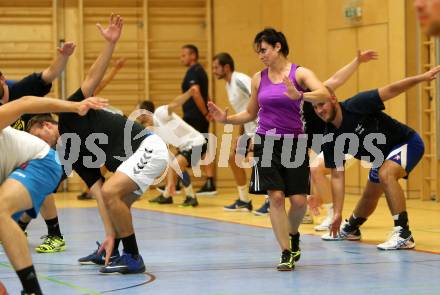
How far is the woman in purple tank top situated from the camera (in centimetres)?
717

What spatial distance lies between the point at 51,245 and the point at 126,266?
171 centimetres

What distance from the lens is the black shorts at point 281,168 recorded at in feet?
23.7

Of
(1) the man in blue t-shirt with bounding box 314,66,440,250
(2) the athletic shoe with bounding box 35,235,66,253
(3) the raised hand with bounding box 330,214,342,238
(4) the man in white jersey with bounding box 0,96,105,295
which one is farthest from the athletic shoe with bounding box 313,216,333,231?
(4) the man in white jersey with bounding box 0,96,105,295

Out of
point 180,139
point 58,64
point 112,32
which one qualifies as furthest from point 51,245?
point 180,139

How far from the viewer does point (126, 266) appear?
704 cm

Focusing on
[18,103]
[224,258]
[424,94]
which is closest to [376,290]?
[224,258]

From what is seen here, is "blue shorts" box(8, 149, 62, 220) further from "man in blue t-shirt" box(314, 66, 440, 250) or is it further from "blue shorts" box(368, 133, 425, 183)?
"blue shorts" box(368, 133, 425, 183)

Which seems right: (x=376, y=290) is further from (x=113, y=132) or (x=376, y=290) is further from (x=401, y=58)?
(x=401, y=58)

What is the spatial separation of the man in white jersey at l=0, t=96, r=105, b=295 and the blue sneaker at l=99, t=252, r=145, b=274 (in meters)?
1.50

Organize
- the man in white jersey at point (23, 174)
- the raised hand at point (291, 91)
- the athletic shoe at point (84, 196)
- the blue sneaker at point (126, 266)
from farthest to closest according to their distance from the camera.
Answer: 1. the athletic shoe at point (84, 196)
2. the blue sneaker at point (126, 266)
3. the raised hand at point (291, 91)
4. the man in white jersey at point (23, 174)

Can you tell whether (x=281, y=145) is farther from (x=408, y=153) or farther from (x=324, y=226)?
(x=324, y=226)

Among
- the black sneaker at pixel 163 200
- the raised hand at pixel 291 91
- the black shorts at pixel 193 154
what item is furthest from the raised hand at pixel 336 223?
the black sneaker at pixel 163 200

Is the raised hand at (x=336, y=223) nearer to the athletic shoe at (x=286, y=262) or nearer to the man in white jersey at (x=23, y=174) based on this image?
the athletic shoe at (x=286, y=262)

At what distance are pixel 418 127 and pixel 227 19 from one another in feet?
15.0
